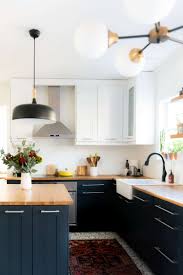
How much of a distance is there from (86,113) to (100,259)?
2.43 m

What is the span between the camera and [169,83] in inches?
170

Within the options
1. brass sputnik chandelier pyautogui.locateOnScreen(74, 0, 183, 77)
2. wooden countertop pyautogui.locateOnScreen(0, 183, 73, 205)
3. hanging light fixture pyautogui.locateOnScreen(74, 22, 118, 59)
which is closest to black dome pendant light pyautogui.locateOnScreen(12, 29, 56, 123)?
wooden countertop pyautogui.locateOnScreen(0, 183, 73, 205)

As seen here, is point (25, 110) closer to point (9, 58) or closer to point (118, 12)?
point (118, 12)

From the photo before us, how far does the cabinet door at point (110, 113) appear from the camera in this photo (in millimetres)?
5312

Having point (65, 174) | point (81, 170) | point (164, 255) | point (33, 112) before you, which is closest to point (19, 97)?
point (65, 174)

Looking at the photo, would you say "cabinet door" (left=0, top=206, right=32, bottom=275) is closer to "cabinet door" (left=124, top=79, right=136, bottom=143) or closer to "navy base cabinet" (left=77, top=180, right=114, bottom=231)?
"navy base cabinet" (left=77, top=180, right=114, bottom=231)

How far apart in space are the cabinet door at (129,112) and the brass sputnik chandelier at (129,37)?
122 inches

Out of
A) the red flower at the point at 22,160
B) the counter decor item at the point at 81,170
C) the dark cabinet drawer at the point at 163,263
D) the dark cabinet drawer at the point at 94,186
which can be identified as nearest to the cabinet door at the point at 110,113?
the counter decor item at the point at 81,170

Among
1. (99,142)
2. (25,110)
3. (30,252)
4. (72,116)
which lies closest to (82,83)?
(72,116)

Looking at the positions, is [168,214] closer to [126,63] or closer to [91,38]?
[126,63]

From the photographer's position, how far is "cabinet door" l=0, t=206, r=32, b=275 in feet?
8.92

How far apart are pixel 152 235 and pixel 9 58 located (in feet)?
9.42

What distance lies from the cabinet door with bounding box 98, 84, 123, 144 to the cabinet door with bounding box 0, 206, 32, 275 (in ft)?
9.01

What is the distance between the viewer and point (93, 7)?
2723mm
